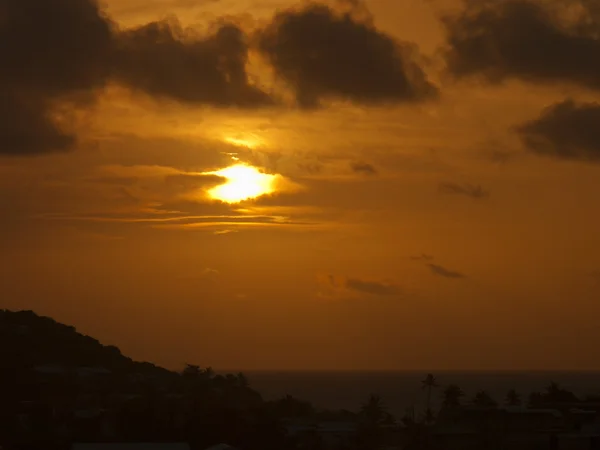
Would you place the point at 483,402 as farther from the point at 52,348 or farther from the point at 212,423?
the point at 52,348

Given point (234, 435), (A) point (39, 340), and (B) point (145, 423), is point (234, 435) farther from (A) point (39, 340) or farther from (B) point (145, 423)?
(A) point (39, 340)

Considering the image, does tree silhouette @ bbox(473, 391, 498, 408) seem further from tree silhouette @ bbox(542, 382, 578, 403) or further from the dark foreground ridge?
tree silhouette @ bbox(542, 382, 578, 403)

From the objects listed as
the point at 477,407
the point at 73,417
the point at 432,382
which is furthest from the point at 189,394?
the point at 432,382

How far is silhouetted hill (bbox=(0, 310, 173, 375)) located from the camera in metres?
79.9

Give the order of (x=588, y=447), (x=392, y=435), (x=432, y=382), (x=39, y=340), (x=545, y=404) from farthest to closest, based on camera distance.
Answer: (x=432, y=382)
(x=39, y=340)
(x=545, y=404)
(x=392, y=435)
(x=588, y=447)

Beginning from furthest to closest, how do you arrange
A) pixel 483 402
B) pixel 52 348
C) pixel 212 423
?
pixel 52 348 < pixel 483 402 < pixel 212 423

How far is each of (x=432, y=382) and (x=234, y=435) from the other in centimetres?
3765

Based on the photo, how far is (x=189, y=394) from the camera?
244 feet

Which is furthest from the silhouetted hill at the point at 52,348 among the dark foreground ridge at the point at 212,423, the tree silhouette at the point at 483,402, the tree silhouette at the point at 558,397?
the tree silhouette at the point at 558,397

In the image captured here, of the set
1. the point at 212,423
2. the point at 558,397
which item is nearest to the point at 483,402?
the point at 558,397

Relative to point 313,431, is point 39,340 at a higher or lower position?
higher

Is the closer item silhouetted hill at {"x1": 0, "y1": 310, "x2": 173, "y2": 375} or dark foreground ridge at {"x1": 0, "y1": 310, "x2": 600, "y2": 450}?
dark foreground ridge at {"x1": 0, "y1": 310, "x2": 600, "y2": 450}

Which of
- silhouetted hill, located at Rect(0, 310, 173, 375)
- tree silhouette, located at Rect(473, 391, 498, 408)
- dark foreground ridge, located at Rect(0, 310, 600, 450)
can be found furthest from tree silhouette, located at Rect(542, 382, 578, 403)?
silhouetted hill, located at Rect(0, 310, 173, 375)

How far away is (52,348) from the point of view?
85438 millimetres
